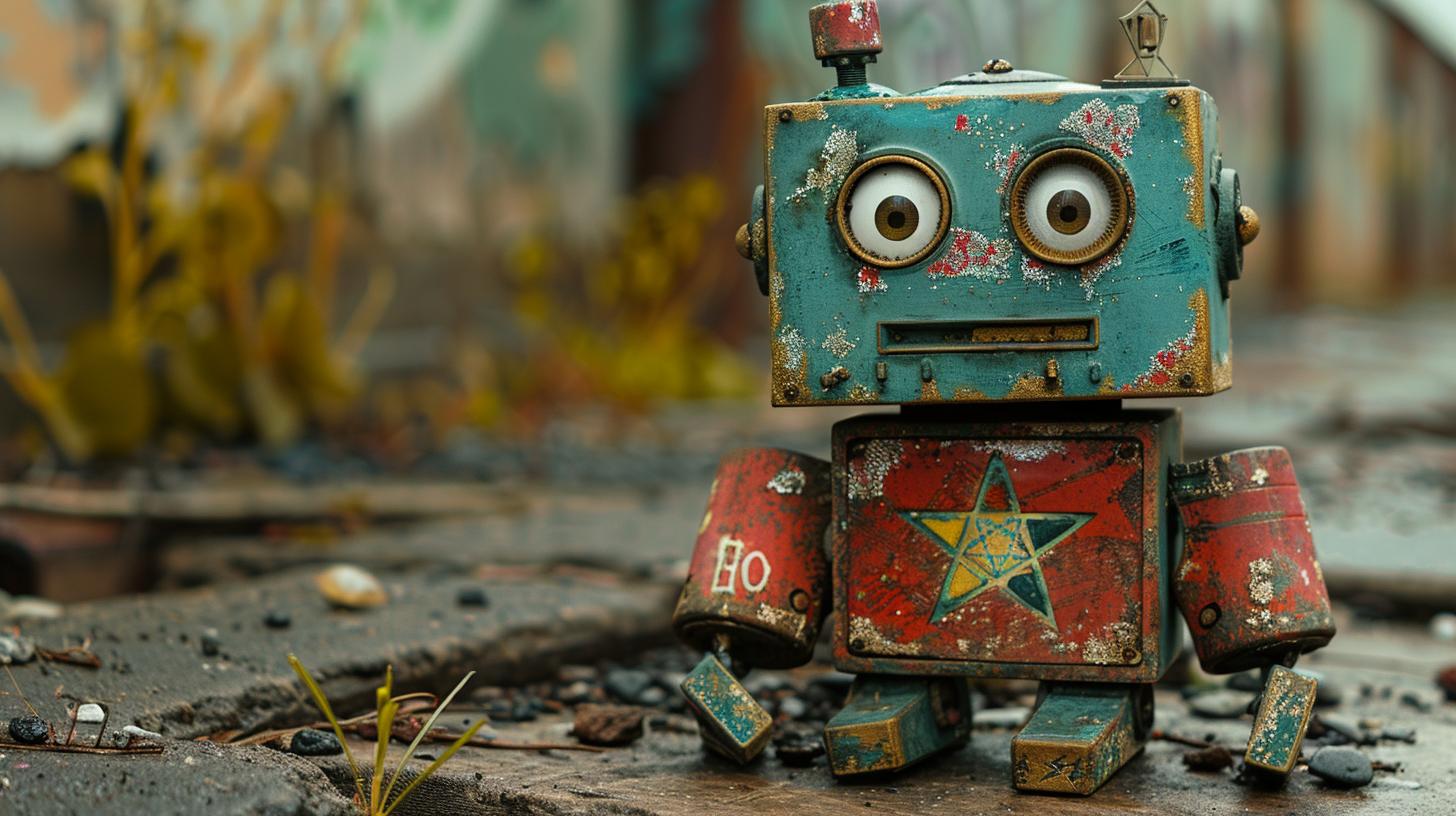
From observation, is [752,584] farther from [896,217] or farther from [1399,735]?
[1399,735]

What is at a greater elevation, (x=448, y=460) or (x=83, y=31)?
(x=83, y=31)

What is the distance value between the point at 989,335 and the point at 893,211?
171mm

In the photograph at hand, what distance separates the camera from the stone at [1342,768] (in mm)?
1730

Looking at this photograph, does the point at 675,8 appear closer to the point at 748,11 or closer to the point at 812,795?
the point at 748,11

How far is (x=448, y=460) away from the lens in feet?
14.0

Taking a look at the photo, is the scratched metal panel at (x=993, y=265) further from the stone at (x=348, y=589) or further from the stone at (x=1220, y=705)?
the stone at (x=348, y=589)

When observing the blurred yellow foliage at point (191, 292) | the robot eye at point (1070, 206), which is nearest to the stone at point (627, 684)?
the robot eye at point (1070, 206)

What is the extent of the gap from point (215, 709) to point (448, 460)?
7.89 ft

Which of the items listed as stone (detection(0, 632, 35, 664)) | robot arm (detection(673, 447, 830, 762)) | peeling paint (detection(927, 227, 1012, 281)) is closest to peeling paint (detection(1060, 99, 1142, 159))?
peeling paint (detection(927, 227, 1012, 281))

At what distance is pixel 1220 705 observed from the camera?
2148 millimetres

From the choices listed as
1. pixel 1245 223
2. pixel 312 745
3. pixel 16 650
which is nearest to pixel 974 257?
pixel 1245 223

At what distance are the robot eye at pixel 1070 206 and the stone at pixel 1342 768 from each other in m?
0.61

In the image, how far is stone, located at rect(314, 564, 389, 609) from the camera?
2354mm

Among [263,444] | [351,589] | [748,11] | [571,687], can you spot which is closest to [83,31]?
[263,444]
